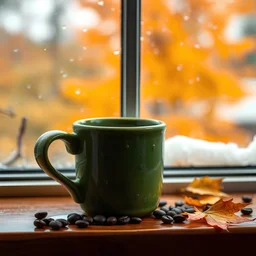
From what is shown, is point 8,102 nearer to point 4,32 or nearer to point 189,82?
point 4,32

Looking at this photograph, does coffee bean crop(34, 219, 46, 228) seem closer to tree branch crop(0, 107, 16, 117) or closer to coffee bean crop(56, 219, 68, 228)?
coffee bean crop(56, 219, 68, 228)

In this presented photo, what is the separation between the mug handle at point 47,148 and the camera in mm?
726

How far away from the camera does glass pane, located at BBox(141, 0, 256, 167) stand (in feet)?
3.12

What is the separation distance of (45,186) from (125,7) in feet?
1.30

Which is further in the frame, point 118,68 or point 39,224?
point 118,68

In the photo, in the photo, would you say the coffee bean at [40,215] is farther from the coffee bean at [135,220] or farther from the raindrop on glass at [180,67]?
the raindrop on glass at [180,67]

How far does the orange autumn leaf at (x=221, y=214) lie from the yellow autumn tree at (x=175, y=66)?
0.77ft

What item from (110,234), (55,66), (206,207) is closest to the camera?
(110,234)

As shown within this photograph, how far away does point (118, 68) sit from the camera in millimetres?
937

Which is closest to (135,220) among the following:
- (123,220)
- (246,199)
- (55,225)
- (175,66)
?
(123,220)

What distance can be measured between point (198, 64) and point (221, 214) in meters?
0.34

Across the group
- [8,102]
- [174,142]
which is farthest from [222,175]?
[8,102]

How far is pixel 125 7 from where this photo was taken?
92 cm

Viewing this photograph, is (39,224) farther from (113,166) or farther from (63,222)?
(113,166)
